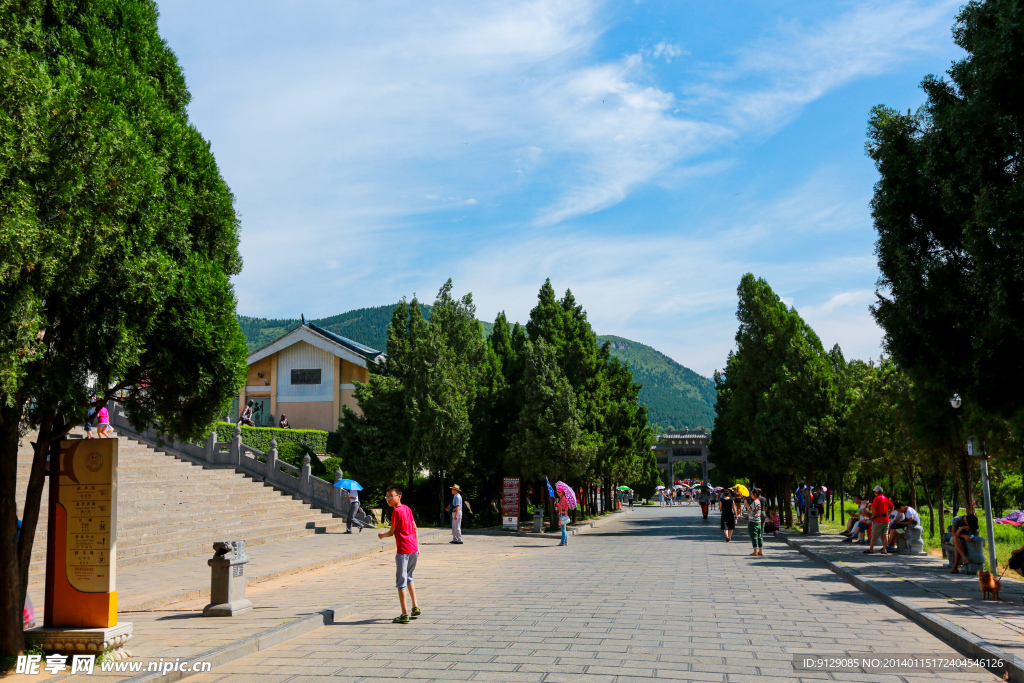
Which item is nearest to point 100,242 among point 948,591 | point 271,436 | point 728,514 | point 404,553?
point 404,553

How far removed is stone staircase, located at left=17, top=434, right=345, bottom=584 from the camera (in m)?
16.2

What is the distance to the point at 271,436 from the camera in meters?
34.9

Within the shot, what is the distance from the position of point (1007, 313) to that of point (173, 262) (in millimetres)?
9043

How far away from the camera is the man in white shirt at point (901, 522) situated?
747 inches

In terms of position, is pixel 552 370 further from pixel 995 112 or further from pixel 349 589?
pixel 995 112

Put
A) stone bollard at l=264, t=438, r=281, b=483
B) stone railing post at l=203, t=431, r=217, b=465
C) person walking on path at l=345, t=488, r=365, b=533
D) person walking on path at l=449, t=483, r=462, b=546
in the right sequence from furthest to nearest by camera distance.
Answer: stone railing post at l=203, t=431, r=217, b=465 → stone bollard at l=264, t=438, r=281, b=483 → person walking on path at l=345, t=488, r=365, b=533 → person walking on path at l=449, t=483, r=462, b=546

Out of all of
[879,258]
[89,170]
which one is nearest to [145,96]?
[89,170]

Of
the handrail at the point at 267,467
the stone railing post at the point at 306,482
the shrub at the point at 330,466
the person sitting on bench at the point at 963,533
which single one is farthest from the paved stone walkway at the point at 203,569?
the person sitting on bench at the point at 963,533

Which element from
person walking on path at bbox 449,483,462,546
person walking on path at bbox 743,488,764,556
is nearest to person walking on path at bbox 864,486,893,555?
person walking on path at bbox 743,488,764,556

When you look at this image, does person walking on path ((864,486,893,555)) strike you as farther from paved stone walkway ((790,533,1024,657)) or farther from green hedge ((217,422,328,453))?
green hedge ((217,422,328,453))

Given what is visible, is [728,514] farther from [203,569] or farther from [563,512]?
[203,569]

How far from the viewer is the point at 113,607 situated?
7.41m

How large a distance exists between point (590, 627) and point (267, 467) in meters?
20.5

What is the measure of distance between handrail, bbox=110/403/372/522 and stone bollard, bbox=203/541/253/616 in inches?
620
